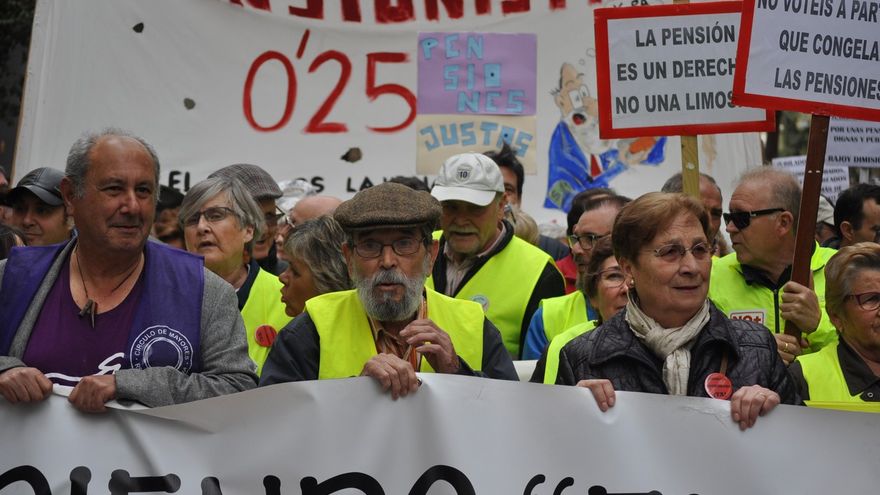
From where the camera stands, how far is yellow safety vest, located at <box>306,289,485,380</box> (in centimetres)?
430

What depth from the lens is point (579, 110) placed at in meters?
8.39

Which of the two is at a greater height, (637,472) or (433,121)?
(433,121)

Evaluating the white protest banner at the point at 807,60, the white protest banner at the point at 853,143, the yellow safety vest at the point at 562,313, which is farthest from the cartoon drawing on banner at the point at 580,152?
the white protest banner at the point at 807,60

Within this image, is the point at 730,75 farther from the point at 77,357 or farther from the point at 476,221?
the point at 77,357

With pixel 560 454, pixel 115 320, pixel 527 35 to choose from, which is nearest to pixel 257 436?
pixel 115 320

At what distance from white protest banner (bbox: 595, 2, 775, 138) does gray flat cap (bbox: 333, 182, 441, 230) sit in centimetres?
160

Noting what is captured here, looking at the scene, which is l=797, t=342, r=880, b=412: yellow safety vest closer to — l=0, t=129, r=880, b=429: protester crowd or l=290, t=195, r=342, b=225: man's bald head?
l=0, t=129, r=880, b=429: protester crowd

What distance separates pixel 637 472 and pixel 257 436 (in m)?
1.11

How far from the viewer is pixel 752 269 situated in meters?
5.74

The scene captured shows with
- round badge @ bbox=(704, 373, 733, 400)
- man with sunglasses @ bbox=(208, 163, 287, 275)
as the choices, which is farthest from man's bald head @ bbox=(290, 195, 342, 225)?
round badge @ bbox=(704, 373, 733, 400)

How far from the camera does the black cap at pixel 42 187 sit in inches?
251

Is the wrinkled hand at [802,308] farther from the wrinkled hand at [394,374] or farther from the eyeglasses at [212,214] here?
the eyeglasses at [212,214]

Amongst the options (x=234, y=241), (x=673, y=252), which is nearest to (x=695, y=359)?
(x=673, y=252)

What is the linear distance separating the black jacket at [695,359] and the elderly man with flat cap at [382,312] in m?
0.35
